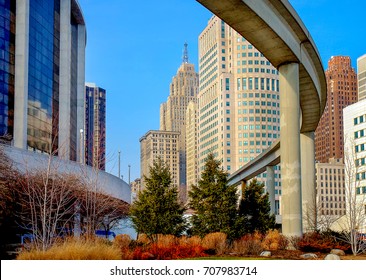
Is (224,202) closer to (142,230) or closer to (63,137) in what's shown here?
(142,230)

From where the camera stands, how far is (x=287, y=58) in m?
29.3

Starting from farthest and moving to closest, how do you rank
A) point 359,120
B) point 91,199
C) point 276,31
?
point 359,120 < point 91,199 < point 276,31

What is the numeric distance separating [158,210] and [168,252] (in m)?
8.56

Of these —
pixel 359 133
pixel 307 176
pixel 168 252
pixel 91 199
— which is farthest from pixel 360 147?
pixel 168 252

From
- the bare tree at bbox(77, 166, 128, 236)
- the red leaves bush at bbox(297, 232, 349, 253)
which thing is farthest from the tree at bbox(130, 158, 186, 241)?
the red leaves bush at bbox(297, 232, 349, 253)

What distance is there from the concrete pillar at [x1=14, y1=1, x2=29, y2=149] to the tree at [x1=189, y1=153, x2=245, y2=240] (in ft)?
80.9

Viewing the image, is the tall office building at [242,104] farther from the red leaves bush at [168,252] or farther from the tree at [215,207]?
the red leaves bush at [168,252]

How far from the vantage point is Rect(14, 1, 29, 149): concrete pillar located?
2056 inches

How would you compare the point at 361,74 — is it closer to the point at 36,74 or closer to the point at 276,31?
the point at 36,74

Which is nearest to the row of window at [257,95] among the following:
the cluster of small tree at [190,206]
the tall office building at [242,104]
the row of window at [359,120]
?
the tall office building at [242,104]

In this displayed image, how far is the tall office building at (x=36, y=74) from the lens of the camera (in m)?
51.8

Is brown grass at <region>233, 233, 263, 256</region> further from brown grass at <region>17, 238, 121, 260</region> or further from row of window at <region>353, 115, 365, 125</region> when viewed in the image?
row of window at <region>353, 115, 365, 125</region>

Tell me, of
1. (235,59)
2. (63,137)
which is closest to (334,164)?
(235,59)
